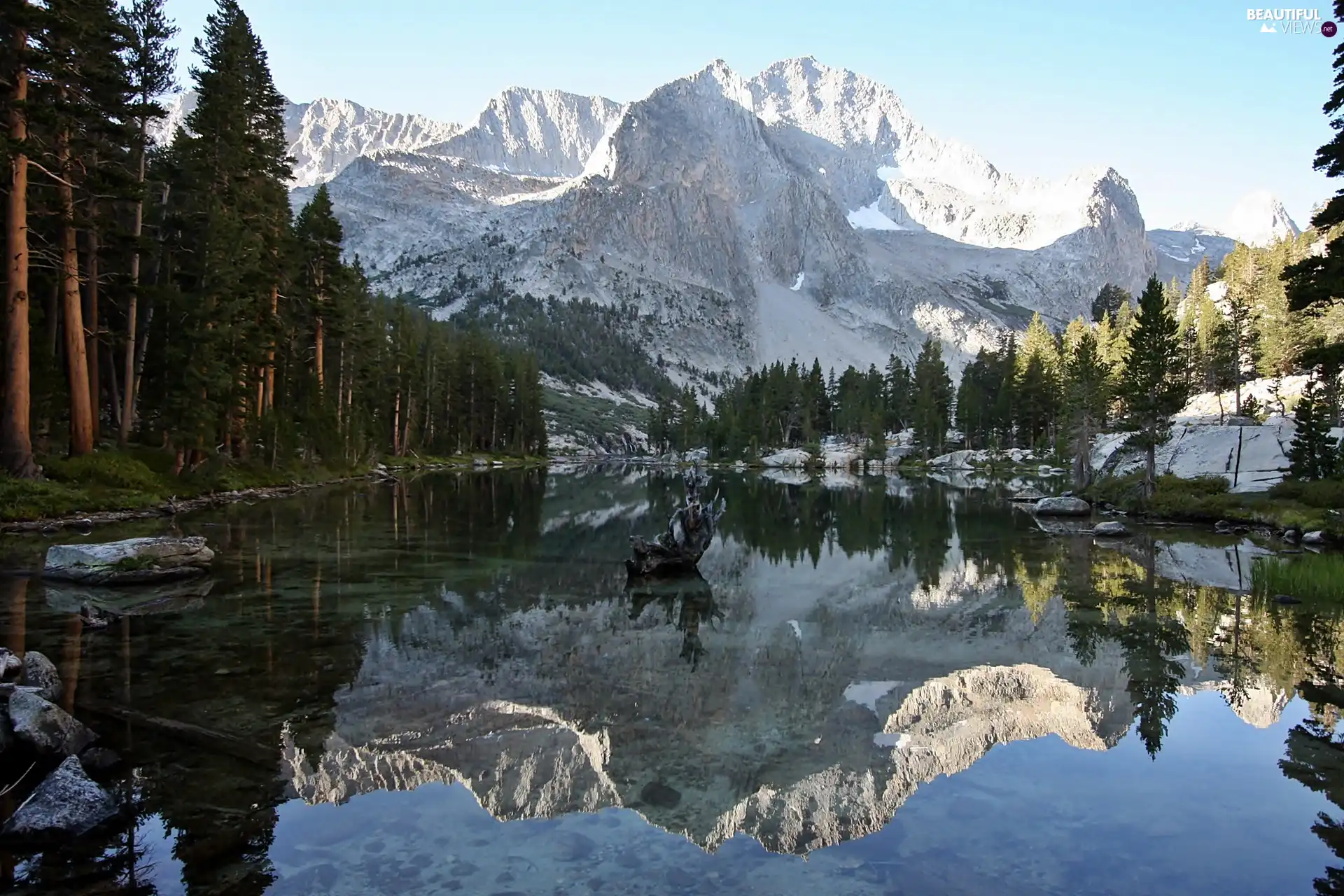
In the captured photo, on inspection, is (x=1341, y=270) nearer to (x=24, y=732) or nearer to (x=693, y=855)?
(x=693, y=855)

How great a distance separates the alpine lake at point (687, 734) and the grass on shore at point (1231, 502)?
1492cm

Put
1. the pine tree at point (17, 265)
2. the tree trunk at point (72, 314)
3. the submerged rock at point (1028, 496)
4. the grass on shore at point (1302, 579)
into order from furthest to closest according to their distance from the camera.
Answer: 1. the submerged rock at point (1028, 496)
2. the tree trunk at point (72, 314)
3. the pine tree at point (17, 265)
4. the grass on shore at point (1302, 579)

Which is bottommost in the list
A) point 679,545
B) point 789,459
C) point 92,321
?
point 679,545

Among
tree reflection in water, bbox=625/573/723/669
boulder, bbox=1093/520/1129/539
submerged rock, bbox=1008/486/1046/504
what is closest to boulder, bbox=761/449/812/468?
submerged rock, bbox=1008/486/1046/504

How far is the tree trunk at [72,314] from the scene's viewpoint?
27.3 m

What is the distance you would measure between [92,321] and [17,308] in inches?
248

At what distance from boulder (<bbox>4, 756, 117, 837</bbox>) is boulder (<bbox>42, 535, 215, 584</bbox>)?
41.0ft

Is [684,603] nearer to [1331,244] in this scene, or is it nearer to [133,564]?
[133,564]

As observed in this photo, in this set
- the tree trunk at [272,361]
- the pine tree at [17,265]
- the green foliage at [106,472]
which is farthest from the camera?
the tree trunk at [272,361]

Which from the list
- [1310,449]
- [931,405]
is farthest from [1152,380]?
[931,405]

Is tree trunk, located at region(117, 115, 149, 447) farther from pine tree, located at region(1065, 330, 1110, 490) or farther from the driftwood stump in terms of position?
pine tree, located at region(1065, 330, 1110, 490)

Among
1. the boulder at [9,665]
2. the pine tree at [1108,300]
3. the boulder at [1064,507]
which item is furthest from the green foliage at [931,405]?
the boulder at [9,665]

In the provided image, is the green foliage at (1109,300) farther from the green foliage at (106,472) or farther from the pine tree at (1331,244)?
the green foliage at (106,472)

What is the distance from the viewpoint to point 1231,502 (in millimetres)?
39781
